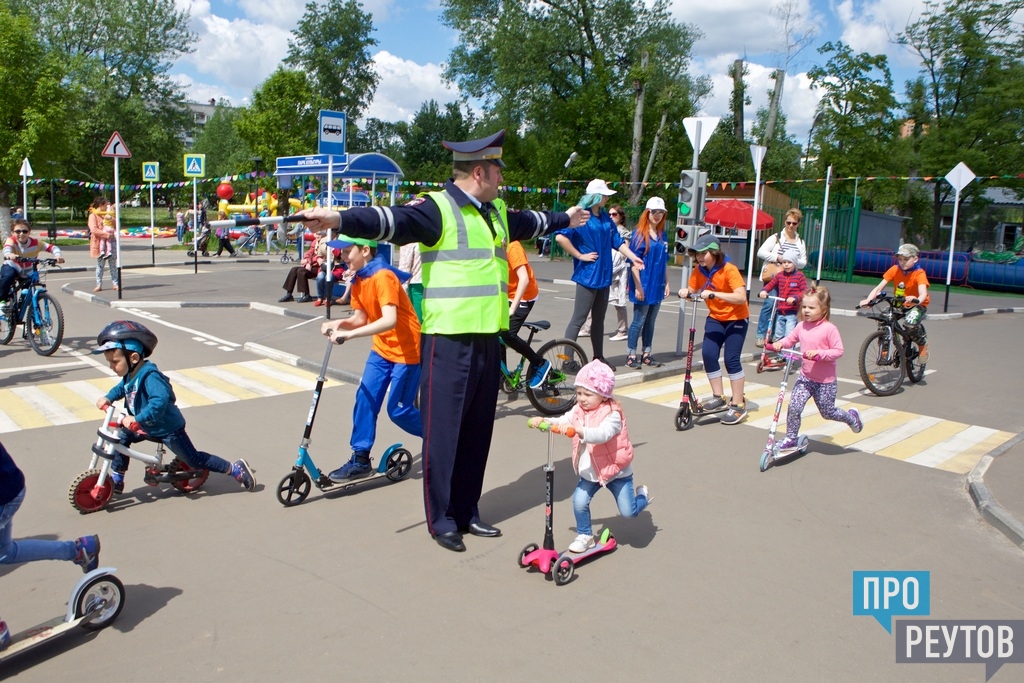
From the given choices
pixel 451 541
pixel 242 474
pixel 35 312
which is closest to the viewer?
pixel 451 541

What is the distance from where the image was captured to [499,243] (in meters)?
4.99

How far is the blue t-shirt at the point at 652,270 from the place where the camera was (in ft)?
34.7

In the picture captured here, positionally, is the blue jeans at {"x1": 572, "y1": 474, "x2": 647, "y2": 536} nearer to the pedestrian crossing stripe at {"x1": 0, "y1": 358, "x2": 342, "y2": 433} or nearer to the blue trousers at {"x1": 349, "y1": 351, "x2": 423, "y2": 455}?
the blue trousers at {"x1": 349, "y1": 351, "x2": 423, "y2": 455}

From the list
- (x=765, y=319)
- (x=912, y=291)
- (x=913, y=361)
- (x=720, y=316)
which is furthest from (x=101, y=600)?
(x=765, y=319)

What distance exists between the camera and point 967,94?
34.9m

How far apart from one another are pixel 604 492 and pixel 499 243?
2206 mm

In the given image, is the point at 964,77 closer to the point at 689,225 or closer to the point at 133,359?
the point at 689,225

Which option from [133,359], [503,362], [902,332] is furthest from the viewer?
[902,332]

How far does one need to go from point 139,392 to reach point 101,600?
5.72 feet

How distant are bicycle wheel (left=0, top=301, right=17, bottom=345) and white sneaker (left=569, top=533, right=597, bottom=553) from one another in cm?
946

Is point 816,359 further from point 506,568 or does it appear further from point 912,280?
point 912,280

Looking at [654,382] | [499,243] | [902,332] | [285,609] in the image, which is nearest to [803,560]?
[499,243]

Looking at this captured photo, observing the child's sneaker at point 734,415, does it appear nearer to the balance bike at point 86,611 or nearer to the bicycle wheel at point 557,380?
the bicycle wheel at point 557,380

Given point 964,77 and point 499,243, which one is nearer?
point 499,243
